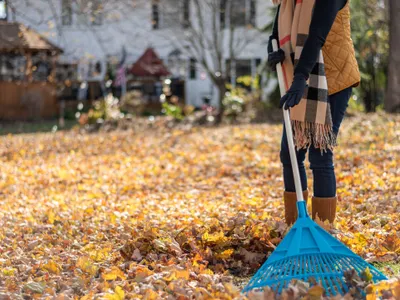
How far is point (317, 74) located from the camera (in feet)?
11.8

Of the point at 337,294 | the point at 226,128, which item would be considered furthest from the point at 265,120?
the point at 337,294

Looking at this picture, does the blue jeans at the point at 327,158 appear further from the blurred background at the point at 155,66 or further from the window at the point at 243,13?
the window at the point at 243,13

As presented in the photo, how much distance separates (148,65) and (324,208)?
1983cm

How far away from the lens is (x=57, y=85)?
844 inches

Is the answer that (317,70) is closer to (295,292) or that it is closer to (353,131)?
A: (295,292)

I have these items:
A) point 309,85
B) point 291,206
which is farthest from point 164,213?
point 309,85

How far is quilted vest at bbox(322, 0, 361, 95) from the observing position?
12.2 feet

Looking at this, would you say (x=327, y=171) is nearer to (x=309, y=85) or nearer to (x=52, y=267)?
(x=309, y=85)

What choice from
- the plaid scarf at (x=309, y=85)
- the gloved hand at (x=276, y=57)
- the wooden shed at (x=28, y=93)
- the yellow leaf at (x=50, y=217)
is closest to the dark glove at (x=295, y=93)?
the plaid scarf at (x=309, y=85)

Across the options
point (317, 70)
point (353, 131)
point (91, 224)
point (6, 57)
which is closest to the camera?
point (317, 70)

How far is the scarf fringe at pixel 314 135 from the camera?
3.68m

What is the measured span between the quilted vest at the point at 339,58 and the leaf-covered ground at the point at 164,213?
3.12 ft

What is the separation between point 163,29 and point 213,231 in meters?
21.2

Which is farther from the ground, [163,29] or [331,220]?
[163,29]
